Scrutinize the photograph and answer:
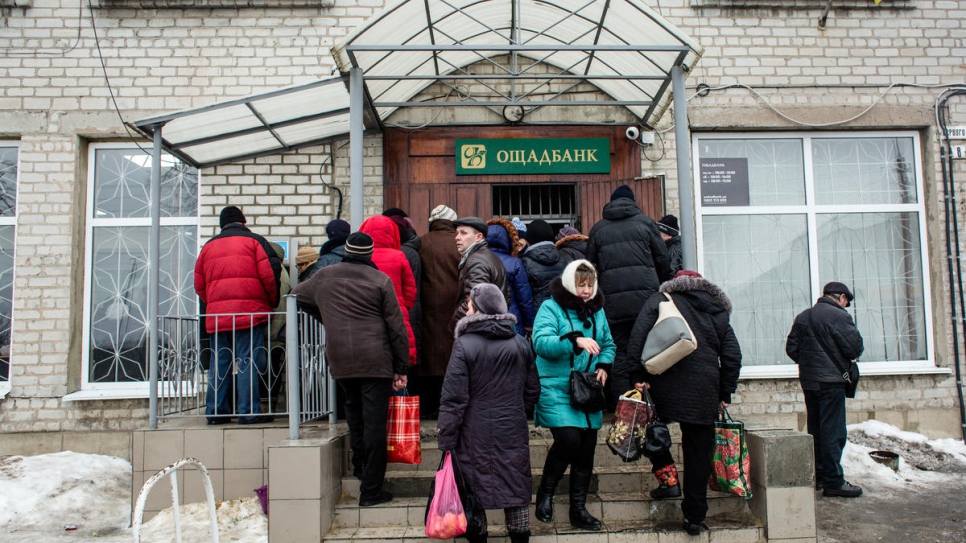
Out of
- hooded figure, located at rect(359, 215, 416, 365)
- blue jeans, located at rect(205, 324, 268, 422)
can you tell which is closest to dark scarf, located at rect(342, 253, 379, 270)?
hooded figure, located at rect(359, 215, 416, 365)

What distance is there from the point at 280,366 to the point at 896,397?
575cm

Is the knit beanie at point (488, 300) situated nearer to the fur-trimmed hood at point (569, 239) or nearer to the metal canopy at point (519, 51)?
the fur-trimmed hood at point (569, 239)

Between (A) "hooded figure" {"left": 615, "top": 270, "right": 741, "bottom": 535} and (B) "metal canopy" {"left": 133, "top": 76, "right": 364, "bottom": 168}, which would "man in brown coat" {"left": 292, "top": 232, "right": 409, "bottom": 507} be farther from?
(B) "metal canopy" {"left": 133, "top": 76, "right": 364, "bottom": 168}

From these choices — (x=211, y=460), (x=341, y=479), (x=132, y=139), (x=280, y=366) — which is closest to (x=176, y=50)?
(x=132, y=139)

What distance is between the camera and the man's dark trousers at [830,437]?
5500 millimetres

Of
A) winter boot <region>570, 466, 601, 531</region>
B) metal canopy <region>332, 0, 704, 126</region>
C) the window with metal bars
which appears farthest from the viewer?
the window with metal bars

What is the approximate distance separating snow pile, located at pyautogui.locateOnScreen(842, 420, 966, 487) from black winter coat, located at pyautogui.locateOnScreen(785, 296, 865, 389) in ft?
3.34

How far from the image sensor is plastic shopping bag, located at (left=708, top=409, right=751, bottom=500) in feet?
13.8

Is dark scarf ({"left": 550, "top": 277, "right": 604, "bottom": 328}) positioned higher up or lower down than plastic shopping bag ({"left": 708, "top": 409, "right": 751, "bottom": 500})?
higher up

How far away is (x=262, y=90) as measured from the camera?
23.1ft

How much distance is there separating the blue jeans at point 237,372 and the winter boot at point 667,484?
277cm

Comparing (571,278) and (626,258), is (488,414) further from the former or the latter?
(626,258)

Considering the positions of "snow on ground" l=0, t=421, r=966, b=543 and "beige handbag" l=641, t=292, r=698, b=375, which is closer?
"beige handbag" l=641, t=292, r=698, b=375

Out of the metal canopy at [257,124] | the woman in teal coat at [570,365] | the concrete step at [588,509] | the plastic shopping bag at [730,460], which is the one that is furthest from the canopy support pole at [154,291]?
the plastic shopping bag at [730,460]
